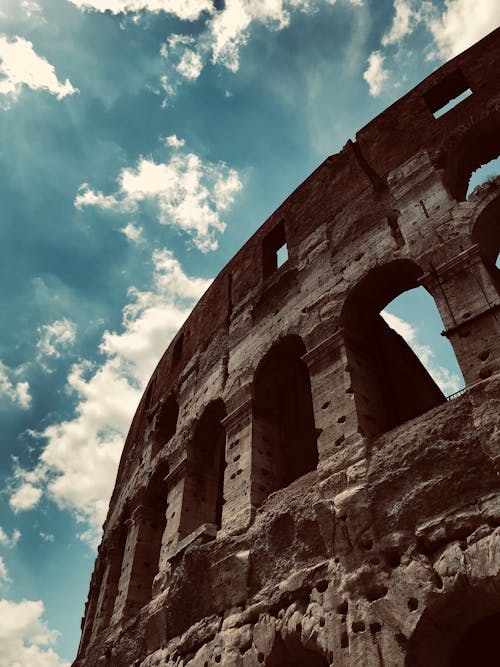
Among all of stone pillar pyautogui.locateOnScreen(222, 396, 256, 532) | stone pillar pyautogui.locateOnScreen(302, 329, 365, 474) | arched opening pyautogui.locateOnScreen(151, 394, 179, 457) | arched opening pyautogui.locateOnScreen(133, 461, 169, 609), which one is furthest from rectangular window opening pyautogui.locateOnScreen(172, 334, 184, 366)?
stone pillar pyautogui.locateOnScreen(302, 329, 365, 474)

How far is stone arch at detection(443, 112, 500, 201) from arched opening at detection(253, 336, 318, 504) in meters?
2.81

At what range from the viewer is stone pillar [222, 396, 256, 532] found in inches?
225

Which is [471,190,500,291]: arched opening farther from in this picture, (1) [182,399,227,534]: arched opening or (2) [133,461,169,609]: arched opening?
(2) [133,461,169,609]: arched opening

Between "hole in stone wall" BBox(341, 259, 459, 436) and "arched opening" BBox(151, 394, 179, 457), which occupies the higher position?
"arched opening" BBox(151, 394, 179, 457)

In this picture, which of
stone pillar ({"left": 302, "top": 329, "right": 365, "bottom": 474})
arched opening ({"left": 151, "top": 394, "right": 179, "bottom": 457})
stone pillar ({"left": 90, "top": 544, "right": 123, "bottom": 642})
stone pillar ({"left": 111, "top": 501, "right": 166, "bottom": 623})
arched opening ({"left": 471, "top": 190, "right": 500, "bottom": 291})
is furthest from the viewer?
arched opening ({"left": 151, "top": 394, "right": 179, "bottom": 457})

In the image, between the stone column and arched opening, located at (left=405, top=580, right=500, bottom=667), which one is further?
the stone column

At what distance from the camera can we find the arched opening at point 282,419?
6367 millimetres

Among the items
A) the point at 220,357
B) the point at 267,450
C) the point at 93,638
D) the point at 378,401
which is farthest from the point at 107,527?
the point at 378,401

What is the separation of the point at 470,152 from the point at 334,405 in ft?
12.7

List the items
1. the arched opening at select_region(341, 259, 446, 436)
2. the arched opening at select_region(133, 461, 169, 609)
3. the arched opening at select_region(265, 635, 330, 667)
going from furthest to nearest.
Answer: the arched opening at select_region(133, 461, 169, 609) < the arched opening at select_region(341, 259, 446, 436) < the arched opening at select_region(265, 635, 330, 667)

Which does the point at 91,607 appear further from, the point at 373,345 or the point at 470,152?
the point at 470,152

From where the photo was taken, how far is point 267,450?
6.49m

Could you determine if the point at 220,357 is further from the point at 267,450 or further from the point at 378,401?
the point at 378,401

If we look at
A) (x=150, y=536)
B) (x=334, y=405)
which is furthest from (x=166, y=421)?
(x=334, y=405)
